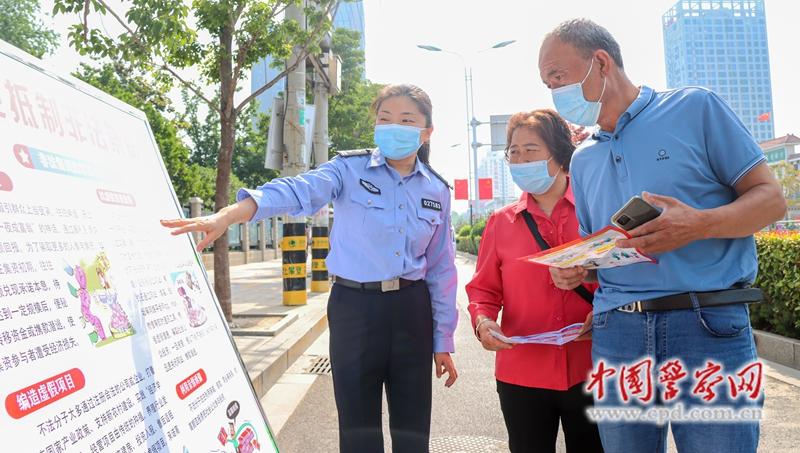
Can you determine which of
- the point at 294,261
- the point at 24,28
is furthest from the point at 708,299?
the point at 24,28

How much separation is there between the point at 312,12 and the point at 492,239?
528 cm

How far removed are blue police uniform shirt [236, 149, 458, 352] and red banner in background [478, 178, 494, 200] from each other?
1123 inches

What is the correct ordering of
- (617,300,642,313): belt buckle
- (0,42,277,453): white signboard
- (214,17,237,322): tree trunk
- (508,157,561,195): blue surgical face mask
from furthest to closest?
1. (214,17,237,322): tree trunk
2. (508,157,561,195): blue surgical face mask
3. (617,300,642,313): belt buckle
4. (0,42,277,453): white signboard

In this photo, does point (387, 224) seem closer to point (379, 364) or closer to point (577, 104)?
point (379, 364)

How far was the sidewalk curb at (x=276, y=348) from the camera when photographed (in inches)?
167

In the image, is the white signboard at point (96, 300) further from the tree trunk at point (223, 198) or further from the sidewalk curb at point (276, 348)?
the tree trunk at point (223, 198)

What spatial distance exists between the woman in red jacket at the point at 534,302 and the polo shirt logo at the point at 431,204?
0.21 m

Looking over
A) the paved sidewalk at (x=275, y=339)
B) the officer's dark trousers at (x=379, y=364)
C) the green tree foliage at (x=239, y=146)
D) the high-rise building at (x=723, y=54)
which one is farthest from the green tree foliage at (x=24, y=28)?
the high-rise building at (x=723, y=54)

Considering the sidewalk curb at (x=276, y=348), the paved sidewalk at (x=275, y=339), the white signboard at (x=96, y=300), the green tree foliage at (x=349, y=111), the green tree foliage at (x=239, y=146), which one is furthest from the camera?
the green tree foliage at (x=239, y=146)

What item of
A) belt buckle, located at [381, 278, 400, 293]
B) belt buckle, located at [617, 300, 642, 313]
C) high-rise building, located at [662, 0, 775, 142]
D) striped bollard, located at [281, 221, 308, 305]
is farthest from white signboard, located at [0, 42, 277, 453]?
high-rise building, located at [662, 0, 775, 142]

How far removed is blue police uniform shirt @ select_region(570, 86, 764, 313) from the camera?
1349 millimetres

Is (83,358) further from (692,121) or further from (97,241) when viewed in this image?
(692,121)

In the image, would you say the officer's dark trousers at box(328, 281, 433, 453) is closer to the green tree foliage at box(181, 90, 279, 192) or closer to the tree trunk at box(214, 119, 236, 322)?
the tree trunk at box(214, 119, 236, 322)

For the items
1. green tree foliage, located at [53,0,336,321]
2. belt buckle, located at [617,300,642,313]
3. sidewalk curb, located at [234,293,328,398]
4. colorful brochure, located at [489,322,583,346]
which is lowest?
sidewalk curb, located at [234,293,328,398]
